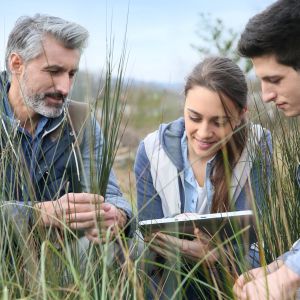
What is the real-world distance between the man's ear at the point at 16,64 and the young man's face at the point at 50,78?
3 centimetres

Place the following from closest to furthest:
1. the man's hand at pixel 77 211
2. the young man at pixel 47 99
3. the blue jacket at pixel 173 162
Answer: the man's hand at pixel 77 211 < the young man at pixel 47 99 < the blue jacket at pixel 173 162

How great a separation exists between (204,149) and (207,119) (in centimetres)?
12

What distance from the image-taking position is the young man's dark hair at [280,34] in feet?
7.08

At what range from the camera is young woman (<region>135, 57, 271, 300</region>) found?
2529 mm

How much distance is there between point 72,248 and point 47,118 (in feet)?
3.29

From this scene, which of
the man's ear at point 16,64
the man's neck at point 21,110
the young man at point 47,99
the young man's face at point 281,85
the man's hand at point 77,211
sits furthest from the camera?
the man's ear at point 16,64

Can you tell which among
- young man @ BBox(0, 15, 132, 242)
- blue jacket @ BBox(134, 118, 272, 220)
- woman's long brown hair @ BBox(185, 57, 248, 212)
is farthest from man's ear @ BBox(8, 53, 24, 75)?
woman's long brown hair @ BBox(185, 57, 248, 212)

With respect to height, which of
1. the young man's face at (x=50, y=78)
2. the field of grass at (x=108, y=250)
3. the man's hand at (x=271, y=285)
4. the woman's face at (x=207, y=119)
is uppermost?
the young man's face at (x=50, y=78)

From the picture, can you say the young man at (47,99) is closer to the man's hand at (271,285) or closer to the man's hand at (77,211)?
the man's hand at (77,211)

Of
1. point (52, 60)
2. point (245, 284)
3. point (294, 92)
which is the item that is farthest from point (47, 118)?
point (245, 284)

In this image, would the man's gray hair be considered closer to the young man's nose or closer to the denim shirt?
the denim shirt

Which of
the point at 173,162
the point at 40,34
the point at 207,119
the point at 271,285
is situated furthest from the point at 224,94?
the point at 271,285

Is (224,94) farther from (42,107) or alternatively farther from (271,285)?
(271,285)

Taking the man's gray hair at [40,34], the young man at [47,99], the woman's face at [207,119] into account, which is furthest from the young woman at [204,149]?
the man's gray hair at [40,34]
